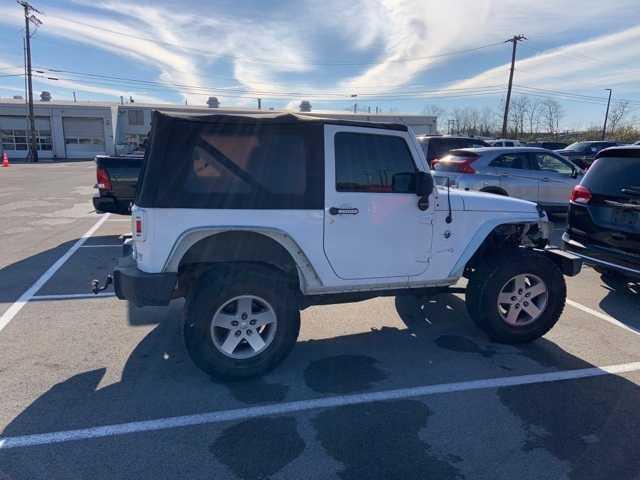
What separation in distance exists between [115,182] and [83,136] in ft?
145

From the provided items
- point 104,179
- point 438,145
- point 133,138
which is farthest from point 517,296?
point 133,138

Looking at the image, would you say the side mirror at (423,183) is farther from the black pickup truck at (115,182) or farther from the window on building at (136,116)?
the window on building at (136,116)

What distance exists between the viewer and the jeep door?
371 cm

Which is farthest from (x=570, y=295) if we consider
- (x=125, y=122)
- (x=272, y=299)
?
(x=125, y=122)

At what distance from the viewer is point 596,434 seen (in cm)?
295

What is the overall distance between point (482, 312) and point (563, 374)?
2.76 feet

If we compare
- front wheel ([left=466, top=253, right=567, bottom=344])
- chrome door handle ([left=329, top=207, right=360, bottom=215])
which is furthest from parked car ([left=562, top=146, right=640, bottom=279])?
chrome door handle ([left=329, top=207, right=360, bottom=215])

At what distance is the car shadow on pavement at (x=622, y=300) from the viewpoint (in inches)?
200

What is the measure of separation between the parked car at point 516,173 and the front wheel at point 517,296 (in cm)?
535

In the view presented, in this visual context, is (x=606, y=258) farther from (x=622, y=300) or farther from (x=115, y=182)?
(x=115, y=182)

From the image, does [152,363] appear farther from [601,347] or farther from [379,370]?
[601,347]

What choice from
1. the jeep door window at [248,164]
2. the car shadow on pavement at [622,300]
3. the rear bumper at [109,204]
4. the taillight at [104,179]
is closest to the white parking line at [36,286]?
the rear bumper at [109,204]

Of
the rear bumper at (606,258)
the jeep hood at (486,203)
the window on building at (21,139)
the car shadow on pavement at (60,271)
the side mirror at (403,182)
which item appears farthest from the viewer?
the window on building at (21,139)

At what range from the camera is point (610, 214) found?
205 inches
